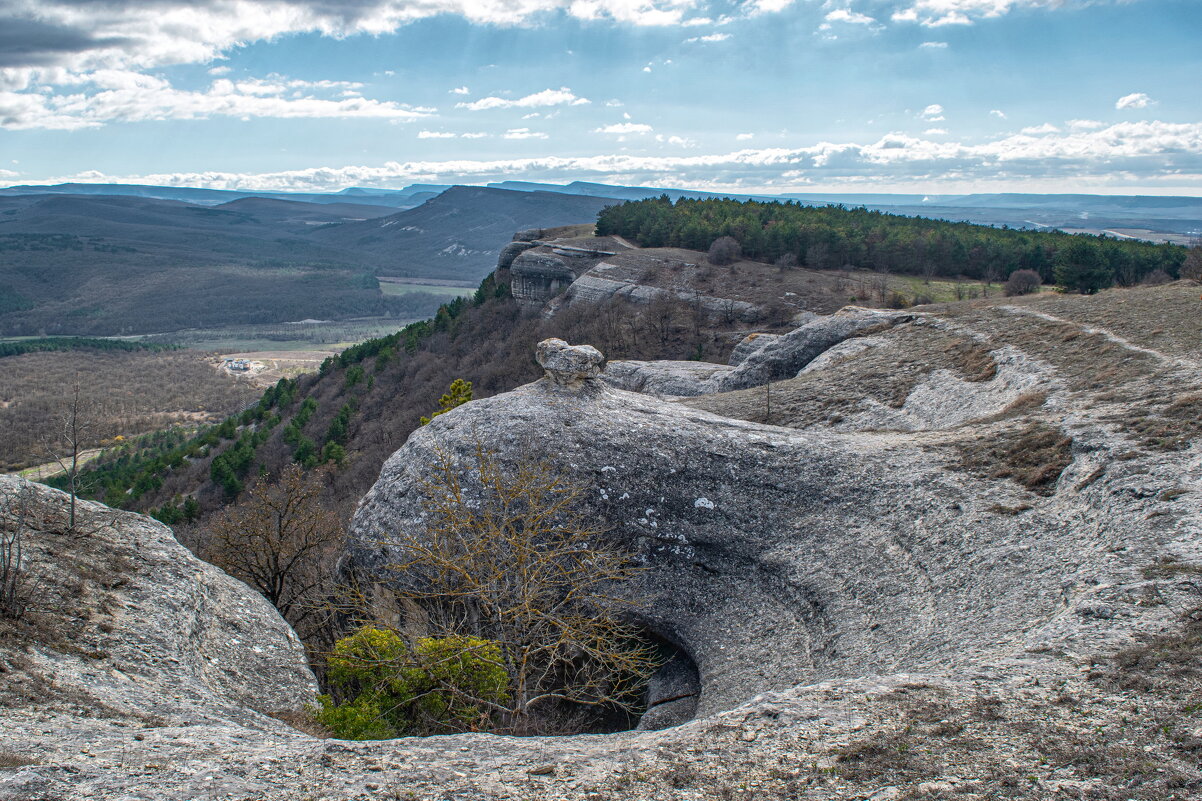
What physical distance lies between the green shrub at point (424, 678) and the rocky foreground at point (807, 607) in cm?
162

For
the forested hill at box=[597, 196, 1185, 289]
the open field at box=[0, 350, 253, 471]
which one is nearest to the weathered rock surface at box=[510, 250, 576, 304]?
the forested hill at box=[597, 196, 1185, 289]

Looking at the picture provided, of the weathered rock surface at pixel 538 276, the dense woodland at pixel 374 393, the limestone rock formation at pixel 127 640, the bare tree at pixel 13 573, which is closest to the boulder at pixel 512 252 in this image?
the dense woodland at pixel 374 393

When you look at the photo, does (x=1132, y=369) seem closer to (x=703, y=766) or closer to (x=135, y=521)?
(x=703, y=766)

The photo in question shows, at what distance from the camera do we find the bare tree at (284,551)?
28.5m

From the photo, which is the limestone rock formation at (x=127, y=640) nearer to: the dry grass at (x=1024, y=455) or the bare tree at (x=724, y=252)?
the dry grass at (x=1024, y=455)

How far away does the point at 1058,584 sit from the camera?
15992 mm

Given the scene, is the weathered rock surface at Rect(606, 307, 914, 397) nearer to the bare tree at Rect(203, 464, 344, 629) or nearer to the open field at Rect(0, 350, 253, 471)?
the bare tree at Rect(203, 464, 344, 629)

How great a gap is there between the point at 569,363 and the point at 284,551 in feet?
44.5

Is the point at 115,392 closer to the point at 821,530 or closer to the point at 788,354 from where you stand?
the point at 788,354

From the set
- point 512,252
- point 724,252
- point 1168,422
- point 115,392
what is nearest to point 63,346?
point 115,392

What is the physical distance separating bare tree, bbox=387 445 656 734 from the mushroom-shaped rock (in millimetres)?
4786

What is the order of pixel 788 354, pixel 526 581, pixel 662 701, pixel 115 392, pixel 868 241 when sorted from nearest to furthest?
pixel 526 581, pixel 662 701, pixel 788 354, pixel 868 241, pixel 115 392

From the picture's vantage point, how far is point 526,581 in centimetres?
1822

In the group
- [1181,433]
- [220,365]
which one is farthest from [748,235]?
[220,365]
